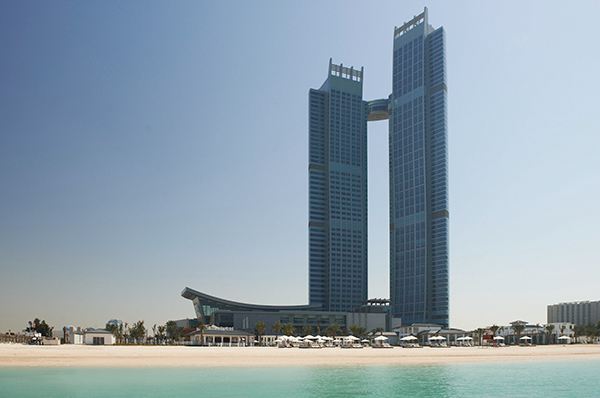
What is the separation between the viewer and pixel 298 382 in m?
44.2

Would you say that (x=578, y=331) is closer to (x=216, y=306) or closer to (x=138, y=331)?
(x=216, y=306)

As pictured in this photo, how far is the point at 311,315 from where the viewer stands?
158 meters

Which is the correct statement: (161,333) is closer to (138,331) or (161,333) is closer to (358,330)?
(138,331)

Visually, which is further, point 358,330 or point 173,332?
point 358,330

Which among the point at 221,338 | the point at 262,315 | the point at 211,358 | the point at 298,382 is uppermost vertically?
the point at 298,382

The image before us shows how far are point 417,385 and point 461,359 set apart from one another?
1209 inches

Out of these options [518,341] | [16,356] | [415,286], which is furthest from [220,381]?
[415,286]

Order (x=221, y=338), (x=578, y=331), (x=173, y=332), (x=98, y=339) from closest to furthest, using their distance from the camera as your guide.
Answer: (x=98, y=339)
(x=221, y=338)
(x=173, y=332)
(x=578, y=331)

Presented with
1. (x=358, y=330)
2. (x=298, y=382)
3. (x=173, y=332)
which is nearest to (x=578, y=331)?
(x=358, y=330)

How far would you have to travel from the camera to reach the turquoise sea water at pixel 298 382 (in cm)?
3783

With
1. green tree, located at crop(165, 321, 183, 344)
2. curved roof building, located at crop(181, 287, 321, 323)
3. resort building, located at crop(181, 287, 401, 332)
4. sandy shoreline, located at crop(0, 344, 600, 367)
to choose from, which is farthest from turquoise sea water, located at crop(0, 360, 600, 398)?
curved roof building, located at crop(181, 287, 321, 323)

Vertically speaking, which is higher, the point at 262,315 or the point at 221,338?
the point at 221,338

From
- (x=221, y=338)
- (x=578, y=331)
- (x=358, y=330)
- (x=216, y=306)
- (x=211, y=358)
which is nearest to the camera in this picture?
(x=211, y=358)

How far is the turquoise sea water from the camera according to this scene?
3783cm
